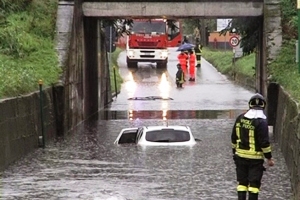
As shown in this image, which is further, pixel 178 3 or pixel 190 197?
pixel 178 3

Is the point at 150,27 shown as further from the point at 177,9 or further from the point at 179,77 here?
the point at 177,9

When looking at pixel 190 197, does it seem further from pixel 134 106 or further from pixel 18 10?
pixel 134 106

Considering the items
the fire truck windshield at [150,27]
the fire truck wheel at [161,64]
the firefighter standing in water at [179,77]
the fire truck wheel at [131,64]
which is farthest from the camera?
the fire truck wheel at [131,64]

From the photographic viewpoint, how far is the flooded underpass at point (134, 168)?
540 inches

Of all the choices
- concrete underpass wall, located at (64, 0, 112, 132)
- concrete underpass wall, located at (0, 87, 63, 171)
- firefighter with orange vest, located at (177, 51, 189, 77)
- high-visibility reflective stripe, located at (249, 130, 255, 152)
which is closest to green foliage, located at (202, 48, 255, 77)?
firefighter with orange vest, located at (177, 51, 189, 77)

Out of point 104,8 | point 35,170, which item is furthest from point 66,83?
point 35,170

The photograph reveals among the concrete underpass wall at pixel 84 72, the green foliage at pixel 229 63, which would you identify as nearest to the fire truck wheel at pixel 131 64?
the green foliage at pixel 229 63

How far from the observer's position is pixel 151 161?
708 inches

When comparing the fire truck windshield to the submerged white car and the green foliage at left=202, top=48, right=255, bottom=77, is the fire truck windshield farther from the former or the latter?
the submerged white car

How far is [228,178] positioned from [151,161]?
110 inches

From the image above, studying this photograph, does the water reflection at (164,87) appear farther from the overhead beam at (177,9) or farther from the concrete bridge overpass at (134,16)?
the overhead beam at (177,9)

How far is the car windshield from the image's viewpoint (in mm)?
20594

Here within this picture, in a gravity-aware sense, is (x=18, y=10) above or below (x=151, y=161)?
A: above

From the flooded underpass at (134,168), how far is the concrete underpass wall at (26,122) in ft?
0.93
